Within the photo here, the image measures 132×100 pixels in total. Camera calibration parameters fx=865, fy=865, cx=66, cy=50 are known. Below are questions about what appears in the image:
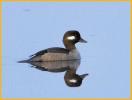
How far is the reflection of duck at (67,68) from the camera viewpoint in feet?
51.7

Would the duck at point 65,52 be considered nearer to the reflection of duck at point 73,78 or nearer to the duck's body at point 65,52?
the duck's body at point 65,52

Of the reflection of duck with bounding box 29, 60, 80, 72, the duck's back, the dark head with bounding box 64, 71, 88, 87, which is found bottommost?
the dark head with bounding box 64, 71, 88, 87

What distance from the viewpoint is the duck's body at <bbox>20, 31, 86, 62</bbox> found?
59.2 ft

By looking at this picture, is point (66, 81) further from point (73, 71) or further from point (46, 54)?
point (46, 54)

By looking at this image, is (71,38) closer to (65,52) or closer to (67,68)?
(65,52)

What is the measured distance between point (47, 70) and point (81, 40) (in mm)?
2232

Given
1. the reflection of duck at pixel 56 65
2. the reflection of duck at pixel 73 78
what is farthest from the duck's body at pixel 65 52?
the reflection of duck at pixel 73 78

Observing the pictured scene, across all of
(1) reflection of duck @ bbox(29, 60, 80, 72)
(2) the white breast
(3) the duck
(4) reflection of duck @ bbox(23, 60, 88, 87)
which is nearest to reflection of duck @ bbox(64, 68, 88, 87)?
(4) reflection of duck @ bbox(23, 60, 88, 87)

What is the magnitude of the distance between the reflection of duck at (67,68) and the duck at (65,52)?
13cm

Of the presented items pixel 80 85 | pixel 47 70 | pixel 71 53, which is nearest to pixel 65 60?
pixel 71 53

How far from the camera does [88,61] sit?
57.0ft

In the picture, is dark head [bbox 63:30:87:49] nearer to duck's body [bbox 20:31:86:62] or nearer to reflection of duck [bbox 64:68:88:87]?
duck's body [bbox 20:31:86:62]

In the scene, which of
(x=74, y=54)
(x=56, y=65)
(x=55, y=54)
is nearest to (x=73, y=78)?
(x=56, y=65)

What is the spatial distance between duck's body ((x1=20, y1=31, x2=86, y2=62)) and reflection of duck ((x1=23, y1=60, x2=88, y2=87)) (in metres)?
0.13
